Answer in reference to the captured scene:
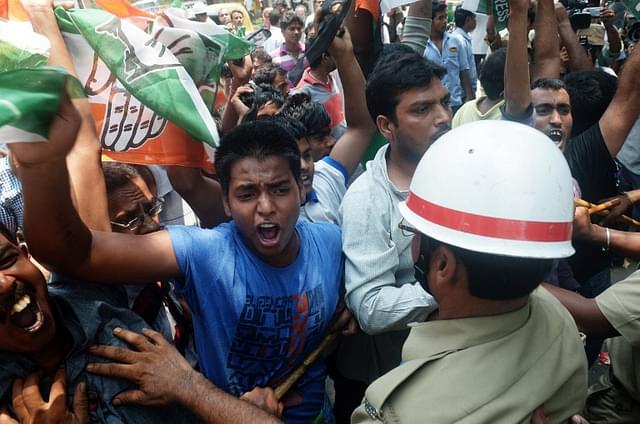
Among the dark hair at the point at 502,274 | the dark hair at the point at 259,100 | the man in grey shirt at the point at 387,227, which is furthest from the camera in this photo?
the dark hair at the point at 259,100

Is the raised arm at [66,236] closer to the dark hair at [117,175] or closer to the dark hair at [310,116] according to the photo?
the dark hair at [117,175]

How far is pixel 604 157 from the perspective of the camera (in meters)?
2.81

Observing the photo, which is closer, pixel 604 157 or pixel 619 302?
pixel 619 302

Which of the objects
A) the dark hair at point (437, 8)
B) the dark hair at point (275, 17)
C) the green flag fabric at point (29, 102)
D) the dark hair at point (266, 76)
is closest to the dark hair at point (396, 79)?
the green flag fabric at point (29, 102)

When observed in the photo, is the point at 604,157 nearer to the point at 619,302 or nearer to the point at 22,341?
the point at 619,302

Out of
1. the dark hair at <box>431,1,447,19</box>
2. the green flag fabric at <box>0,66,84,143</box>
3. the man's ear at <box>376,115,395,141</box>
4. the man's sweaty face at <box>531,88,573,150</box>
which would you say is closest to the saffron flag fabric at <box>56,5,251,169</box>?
the green flag fabric at <box>0,66,84,143</box>

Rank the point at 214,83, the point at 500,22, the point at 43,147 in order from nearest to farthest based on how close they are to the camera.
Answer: the point at 43,147
the point at 214,83
the point at 500,22

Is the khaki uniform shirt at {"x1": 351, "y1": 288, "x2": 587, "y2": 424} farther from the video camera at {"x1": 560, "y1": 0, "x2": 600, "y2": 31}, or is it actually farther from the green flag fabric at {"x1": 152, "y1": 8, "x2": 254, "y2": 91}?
the video camera at {"x1": 560, "y1": 0, "x2": 600, "y2": 31}

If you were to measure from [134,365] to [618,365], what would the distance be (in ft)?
6.42

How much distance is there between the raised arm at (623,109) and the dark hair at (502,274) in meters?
1.75

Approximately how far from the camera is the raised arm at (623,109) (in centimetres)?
268

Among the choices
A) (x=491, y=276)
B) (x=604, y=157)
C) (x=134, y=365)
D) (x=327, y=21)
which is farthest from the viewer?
(x=604, y=157)

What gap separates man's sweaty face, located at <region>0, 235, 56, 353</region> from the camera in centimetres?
142

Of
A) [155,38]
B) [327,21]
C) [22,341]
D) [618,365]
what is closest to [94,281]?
[22,341]
